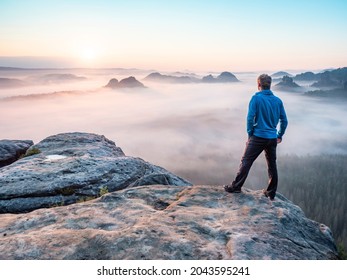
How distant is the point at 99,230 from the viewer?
9.69 m

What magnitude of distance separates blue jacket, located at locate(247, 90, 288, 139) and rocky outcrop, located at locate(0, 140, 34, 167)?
63.1 ft

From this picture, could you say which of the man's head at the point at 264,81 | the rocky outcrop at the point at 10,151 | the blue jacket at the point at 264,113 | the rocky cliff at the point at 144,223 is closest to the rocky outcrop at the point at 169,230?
the rocky cliff at the point at 144,223

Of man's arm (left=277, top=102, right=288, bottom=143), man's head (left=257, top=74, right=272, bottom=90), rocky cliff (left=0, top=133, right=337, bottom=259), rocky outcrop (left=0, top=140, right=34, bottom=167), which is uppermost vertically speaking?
man's head (left=257, top=74, right=272, bottom=90)

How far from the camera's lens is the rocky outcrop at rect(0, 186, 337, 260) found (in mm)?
8672

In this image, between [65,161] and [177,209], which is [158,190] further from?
[65,161]

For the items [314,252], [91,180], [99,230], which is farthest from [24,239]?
[314,252]

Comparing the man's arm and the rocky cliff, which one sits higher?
the man's arm

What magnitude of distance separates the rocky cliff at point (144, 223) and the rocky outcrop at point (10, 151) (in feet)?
23.2

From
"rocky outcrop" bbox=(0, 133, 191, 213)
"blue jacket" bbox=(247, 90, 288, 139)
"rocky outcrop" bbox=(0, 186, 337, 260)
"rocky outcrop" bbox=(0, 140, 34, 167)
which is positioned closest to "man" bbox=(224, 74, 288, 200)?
"blue jacket" bbox=(247, 90, 288, 139)

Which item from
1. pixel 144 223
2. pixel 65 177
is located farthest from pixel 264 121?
pixel 65 177

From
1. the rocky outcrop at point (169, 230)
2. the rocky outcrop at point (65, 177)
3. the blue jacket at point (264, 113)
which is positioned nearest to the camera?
the rocky outcrop at point (169, 230)

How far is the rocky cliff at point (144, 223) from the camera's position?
28.7ft

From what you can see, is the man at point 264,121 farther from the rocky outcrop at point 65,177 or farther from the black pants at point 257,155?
the rocky outcrop at point 65,177

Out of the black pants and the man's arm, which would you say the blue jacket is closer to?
the man's arm
